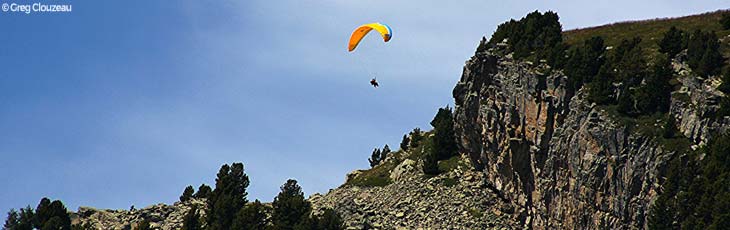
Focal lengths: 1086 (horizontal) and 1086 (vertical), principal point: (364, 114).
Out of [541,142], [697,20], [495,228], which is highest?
[697,20]

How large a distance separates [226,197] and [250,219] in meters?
6.98

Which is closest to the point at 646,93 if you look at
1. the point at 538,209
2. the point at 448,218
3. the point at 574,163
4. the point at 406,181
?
the point at 574,163

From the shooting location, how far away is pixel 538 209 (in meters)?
95.4

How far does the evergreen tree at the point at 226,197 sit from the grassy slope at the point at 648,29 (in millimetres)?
35376

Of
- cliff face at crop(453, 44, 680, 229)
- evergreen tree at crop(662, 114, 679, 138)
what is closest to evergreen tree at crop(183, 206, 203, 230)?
cliff face at crop(453, 44, 680, 229)

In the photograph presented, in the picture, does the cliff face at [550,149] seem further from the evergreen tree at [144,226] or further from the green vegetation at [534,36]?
the evergreen tree at [144,226]

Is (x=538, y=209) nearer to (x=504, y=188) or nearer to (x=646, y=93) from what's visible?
(x=504, y=188)

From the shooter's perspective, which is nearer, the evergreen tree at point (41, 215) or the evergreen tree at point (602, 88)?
the evergreen tree at point (602, 88)

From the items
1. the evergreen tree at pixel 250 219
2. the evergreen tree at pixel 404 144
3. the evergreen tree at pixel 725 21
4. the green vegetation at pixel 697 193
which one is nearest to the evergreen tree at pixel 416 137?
the evergreen tree at pixel 404 144

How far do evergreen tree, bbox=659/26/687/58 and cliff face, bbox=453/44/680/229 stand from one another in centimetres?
816

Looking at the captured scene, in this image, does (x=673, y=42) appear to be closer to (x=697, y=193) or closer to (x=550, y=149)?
(x=550, y=149)

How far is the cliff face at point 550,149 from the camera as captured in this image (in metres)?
80.7

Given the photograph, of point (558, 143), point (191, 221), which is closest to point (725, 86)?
point (558, 143)

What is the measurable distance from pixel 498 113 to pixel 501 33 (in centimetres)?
1123
